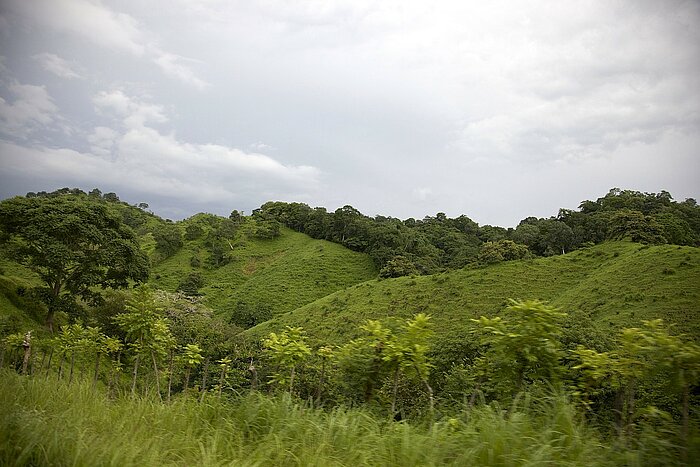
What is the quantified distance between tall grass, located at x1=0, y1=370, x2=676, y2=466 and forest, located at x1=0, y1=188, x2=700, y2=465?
2 cm

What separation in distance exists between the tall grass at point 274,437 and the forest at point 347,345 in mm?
21

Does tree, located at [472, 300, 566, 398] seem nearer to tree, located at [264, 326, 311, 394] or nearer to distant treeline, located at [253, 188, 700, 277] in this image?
tree, located at [264, 326, 311, 394]

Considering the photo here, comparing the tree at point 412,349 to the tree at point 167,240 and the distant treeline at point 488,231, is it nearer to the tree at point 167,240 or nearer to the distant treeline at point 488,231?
the distant treeline at point 488,231

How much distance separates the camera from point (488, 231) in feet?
275

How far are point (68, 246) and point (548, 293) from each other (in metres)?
38.2

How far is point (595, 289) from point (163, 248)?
6279 centimetres

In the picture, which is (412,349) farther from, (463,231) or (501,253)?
(463,231)

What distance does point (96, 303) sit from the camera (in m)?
25.2

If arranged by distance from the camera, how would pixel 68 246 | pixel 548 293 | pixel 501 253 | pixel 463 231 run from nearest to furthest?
pixel 68 246
pixel 548 293
pixel 501 253
pixel 463 231

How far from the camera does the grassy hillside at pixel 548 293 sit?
28.0m

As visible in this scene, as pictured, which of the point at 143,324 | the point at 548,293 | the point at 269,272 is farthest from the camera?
the point at 269,272

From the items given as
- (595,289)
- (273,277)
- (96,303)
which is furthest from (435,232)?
(96,303)

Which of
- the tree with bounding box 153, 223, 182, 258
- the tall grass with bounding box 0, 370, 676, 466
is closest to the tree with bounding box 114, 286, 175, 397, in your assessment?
the tall grass with bounding box 0, 370, 676, 466

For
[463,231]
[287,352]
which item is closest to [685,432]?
[287,352]
